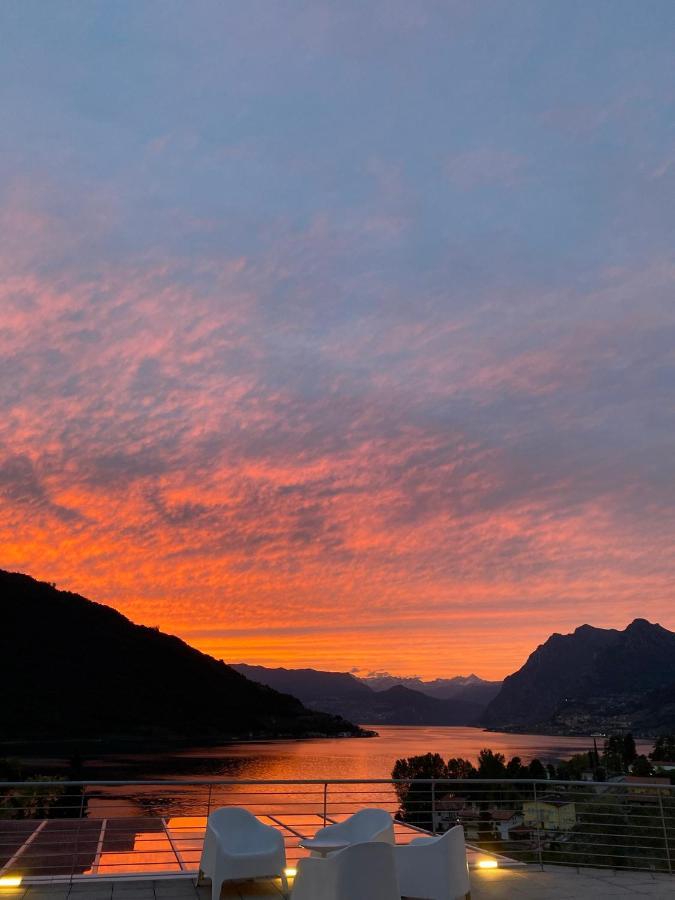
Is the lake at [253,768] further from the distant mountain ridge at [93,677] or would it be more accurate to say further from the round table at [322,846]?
the round table at [322,846]

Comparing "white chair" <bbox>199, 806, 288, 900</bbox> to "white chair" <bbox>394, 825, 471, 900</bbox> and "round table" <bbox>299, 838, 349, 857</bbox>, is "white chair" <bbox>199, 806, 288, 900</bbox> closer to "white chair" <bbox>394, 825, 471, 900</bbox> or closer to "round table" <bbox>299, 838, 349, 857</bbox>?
"round table" <bbox>299, 838, 349, 857</bbox>

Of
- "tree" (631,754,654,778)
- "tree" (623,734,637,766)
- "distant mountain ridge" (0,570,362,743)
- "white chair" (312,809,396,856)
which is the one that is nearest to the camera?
"white chair" (312,809,396,856)

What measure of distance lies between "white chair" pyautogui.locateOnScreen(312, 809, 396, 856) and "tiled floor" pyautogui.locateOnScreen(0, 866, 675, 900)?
551mm

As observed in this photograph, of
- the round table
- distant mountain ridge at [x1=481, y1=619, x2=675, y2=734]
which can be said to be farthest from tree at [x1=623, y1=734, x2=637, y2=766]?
the round table

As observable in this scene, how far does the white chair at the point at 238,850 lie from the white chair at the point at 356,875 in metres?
1.08

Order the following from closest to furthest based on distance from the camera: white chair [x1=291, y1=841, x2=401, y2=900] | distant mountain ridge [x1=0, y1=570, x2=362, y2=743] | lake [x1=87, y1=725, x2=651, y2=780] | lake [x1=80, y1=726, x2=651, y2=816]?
white chair [x1=291, y1=841, x2=401, y2=900]
lake [x1=80, y1=726, x2=651, y2=816]
distant mountain ridge [x1=0, y1=570, x2=362, y2=743]
lake [x1=87, y1=725, x2=651, y2=780]

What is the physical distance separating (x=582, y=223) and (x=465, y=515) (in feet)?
32.5

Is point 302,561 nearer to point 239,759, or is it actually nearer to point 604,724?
point 239,759

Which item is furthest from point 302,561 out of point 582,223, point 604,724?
point 604,724

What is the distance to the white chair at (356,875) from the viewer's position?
13.4ft

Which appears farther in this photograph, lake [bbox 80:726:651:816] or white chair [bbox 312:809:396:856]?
lake [bbox 80:726:651:816]

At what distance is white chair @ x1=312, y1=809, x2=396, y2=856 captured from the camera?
5.59 m

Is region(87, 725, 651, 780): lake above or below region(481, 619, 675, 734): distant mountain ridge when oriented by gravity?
below

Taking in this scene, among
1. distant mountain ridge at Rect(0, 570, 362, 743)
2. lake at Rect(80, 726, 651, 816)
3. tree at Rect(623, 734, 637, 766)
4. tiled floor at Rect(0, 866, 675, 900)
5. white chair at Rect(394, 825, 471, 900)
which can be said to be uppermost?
distant mountain ridge at Rect(0, 570, 362, 743)
